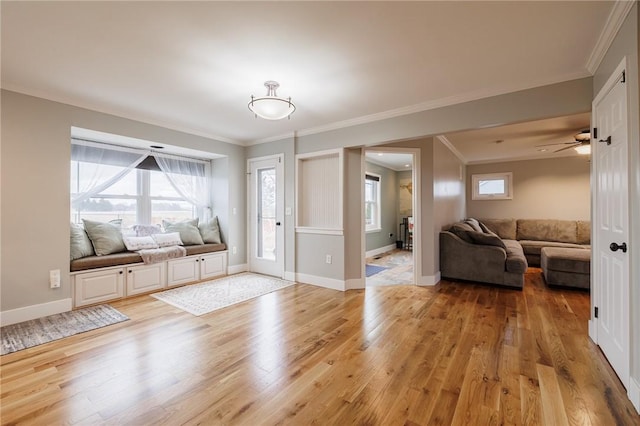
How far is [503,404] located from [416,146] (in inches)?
A: 141

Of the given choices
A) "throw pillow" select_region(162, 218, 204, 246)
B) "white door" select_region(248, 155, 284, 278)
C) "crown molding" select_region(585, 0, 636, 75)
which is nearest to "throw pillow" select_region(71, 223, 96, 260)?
"throw pillow" select_region(162, 218, 204, 246)

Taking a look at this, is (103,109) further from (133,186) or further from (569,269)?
(569,269)

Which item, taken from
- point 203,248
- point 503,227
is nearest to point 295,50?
point 203,248

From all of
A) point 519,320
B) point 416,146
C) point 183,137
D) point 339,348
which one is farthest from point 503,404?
point 183,137

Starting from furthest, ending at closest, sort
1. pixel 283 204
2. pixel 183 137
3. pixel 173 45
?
pixel 283 204 → pixel 183 137 → pixel 173 45

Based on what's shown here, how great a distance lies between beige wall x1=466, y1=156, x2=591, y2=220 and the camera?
20.4 ft

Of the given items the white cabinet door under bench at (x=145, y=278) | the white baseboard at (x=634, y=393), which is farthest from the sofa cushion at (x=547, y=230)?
the white cabinet door under bench at (x=145, y=278)

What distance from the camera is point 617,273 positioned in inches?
78.4

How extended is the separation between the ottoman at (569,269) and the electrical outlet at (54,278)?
6.55 meters

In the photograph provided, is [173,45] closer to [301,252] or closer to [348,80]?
[348,80]

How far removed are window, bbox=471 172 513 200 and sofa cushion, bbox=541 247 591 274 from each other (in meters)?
2.84

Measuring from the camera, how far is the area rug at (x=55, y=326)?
2.46 m

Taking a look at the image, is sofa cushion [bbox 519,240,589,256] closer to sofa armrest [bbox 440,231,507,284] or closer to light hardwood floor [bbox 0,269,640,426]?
sofa armrest [bbox 440,231,507,284]

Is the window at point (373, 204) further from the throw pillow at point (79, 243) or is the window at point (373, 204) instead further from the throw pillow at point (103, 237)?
the throw pillow at point (79, 243)
